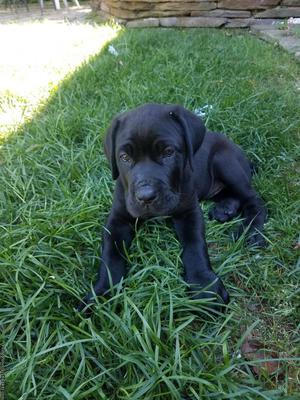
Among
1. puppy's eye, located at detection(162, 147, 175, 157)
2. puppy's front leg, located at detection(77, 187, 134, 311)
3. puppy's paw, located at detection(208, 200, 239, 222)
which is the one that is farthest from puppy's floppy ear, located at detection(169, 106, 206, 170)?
puppy's paw, located at detection(208, 200, 239, 222)

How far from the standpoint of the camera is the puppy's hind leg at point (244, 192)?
2.80 meters

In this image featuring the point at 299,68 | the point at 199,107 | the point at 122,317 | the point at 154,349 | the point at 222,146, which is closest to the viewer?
the point at 154,349

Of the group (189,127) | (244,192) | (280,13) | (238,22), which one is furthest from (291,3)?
(189,127)

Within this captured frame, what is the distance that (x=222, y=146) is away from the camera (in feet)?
10.5

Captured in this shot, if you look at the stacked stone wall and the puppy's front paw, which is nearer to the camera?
the puppy's front paw

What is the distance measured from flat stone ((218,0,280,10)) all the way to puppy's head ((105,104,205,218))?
5850 mm

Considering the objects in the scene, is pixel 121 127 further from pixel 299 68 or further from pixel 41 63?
pixel 41 63

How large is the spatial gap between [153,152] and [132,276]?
678mm

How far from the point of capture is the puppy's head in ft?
7.55

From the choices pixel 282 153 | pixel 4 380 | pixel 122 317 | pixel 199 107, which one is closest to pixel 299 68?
pixel 199 107

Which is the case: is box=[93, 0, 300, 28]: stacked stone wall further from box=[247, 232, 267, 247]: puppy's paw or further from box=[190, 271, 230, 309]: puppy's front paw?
box=[190, 271, 230, 309]: puppy's front paw

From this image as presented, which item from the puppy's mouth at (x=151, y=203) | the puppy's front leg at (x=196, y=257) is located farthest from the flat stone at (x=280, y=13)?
the puppy's mouth at (x=151, y=203)

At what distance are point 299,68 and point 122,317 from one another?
4285 mm

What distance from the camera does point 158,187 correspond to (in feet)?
7.48
